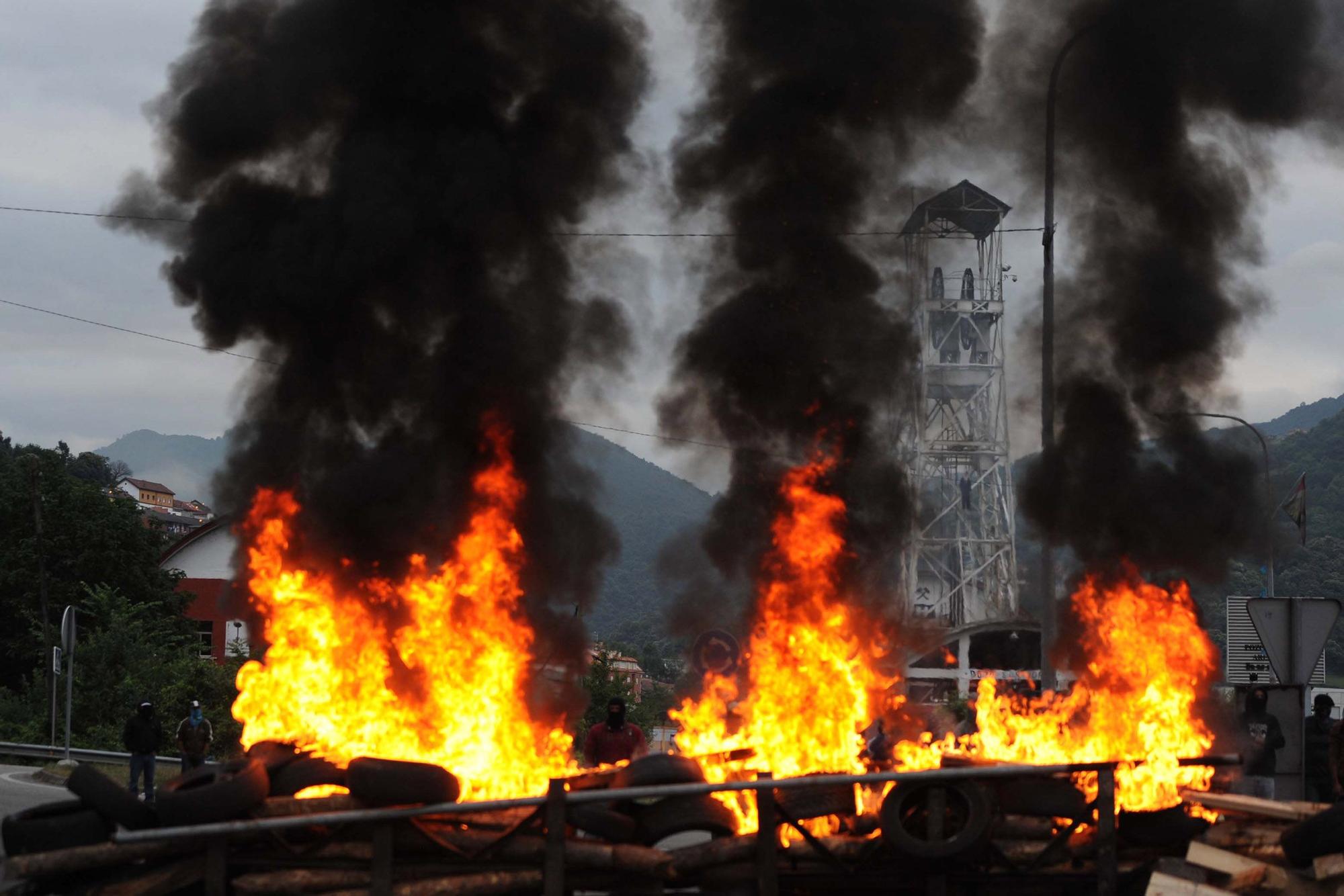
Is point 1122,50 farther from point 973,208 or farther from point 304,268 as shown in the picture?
point 304,268

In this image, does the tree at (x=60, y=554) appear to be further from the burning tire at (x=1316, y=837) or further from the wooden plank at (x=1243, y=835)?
the burning tire at (x=1316, y=837)

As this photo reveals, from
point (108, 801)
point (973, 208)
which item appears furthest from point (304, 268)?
point (973, 208)

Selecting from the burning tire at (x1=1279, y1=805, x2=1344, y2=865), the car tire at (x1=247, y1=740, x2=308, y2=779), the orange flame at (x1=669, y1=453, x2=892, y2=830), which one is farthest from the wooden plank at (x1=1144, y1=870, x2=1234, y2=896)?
the car tire at (x1=247, y1=740, x2=308, y2=779)

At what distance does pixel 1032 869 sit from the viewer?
8.91 m

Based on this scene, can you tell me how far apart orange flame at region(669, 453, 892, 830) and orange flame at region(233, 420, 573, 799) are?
5.34 feet

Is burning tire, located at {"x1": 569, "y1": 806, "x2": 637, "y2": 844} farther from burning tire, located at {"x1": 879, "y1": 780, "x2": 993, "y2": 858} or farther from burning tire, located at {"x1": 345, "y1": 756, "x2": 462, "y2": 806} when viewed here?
burning tire, located at {"x1": 879, "y1": 780, "x2": 993, "y2": 858}

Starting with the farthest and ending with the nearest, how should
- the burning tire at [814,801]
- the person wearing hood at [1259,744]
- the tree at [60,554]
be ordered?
the tree at [60,554], the person wearing hood at [1259,744], the burning tire at [814,801]

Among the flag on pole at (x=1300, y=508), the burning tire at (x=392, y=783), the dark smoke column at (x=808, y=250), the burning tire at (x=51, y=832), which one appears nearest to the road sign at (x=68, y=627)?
the dark smoke column at (x=808, y=250)

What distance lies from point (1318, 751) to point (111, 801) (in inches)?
421

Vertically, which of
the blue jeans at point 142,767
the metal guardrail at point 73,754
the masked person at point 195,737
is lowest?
the metal guardrail at point 73,754

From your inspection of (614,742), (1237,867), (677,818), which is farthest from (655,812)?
(1237,867)

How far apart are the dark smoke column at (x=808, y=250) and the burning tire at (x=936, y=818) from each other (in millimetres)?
5791

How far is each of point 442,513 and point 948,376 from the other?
27365mm

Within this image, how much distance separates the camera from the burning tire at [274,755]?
30.7 feet
